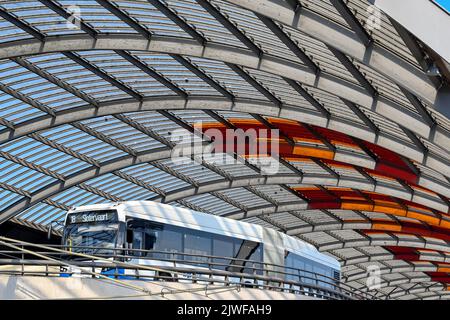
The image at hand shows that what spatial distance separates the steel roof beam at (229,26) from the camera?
85.0 feet

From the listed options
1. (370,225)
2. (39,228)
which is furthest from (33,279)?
(370,225)

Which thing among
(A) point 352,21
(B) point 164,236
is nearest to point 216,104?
(B) point 164,236

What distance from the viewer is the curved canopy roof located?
22.8 m

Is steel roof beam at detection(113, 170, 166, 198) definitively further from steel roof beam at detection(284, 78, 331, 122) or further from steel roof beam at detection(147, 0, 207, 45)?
steel roof beam at detection(147, 0, 207, 45)

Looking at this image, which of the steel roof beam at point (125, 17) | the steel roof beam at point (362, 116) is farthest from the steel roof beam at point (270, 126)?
the steel roof beam at point (125, 17)

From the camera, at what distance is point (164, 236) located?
24656 mm

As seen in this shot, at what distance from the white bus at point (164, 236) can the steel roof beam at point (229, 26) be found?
6.18 metres

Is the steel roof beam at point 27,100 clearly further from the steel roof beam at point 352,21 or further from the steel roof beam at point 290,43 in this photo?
the steel roof beam at point 352,21

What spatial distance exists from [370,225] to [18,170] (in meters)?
28.5

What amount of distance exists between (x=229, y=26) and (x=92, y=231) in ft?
27.3

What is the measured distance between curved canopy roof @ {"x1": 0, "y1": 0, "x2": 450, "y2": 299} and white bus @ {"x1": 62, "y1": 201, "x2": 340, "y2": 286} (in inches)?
235

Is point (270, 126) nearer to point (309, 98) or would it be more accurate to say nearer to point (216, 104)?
point (216, 104)

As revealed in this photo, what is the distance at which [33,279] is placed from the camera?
1639cm

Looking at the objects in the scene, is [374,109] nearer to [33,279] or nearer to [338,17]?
[338,17]
